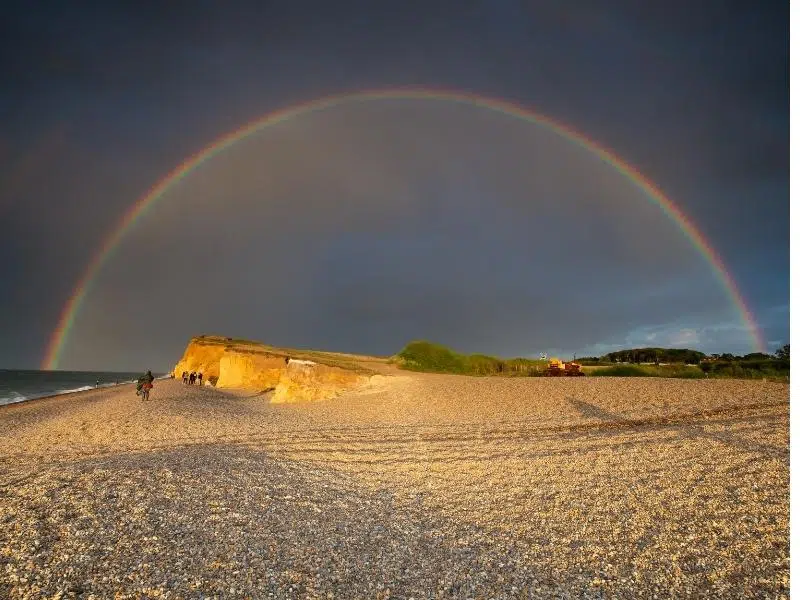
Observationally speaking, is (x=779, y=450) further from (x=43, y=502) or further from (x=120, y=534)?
(x=43, y=502)

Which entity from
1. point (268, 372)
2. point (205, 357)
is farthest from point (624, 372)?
point (205, 357)

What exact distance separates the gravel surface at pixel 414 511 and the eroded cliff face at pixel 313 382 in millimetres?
14862

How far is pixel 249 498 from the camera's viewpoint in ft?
36.6

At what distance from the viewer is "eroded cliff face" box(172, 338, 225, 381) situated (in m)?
69.9

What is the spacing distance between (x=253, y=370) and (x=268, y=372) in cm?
207

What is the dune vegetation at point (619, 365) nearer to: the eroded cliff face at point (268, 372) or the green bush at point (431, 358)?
the green bush at point (431, 358)

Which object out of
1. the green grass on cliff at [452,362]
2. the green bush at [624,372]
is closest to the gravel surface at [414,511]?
the green bush at [624,372]

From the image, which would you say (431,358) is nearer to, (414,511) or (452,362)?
(452,362)

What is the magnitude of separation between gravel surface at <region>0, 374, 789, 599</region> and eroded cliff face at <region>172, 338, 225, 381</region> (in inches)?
1956

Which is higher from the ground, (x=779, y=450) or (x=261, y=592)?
(x=779, y=450)

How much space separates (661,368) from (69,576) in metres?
42.4

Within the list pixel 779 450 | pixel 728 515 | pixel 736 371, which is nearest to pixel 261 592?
pixel 728 515

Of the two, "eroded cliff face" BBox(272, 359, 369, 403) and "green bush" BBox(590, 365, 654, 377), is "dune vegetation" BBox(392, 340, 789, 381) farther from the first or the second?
"eroded cliff face" BBox(272, 359, 369, 403)

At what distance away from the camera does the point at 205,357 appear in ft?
237
